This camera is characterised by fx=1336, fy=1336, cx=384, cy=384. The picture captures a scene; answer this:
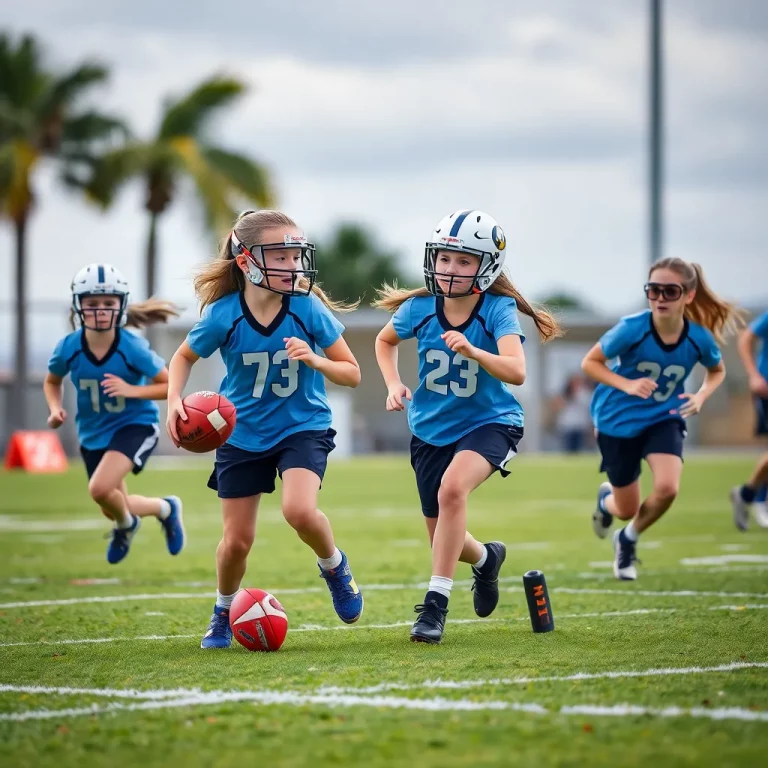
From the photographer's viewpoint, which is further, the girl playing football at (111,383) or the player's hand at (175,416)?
the girl playing football at (111,383)

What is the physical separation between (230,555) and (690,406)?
10.9 ft

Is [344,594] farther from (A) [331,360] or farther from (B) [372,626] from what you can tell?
(A) [331,360]

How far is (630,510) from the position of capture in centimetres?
877

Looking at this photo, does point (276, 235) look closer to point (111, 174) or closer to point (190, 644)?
point (190, 644)

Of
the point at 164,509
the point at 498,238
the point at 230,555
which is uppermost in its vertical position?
the point at 498,238

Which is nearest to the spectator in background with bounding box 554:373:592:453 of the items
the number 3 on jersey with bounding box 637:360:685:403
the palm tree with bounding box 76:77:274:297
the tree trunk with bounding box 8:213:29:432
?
the palm tree with bounding box 76:77:274:297

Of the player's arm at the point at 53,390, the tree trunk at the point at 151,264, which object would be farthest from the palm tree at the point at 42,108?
the player's arm at the point at 53,390

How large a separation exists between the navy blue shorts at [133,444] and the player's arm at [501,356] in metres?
3.50

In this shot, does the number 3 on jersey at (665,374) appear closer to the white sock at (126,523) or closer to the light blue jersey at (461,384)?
the light blue jersey at (461,384)

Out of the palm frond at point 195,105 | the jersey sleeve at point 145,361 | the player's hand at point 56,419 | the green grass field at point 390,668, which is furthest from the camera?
the palm frond at point 195,105

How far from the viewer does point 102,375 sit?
8859 mm

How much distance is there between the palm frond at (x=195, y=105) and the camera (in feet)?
109

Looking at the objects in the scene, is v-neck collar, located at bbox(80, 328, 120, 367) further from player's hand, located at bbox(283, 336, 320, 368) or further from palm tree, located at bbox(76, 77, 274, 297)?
palm tree, located at bbox(76, 77, 274, 297)

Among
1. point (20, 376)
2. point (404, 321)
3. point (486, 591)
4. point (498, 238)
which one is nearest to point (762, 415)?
point (486, 591)
